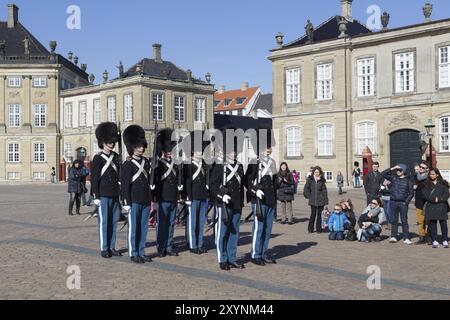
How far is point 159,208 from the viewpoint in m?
10.4

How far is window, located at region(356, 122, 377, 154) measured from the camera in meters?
35.8

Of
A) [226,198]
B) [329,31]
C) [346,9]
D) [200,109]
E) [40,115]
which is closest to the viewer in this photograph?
[226,198]

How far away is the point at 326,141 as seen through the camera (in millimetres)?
37562

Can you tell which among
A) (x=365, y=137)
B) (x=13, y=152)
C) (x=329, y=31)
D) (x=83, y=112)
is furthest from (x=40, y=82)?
(x=365, y=137)

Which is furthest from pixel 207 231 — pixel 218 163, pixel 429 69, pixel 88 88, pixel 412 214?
pixel 88 88

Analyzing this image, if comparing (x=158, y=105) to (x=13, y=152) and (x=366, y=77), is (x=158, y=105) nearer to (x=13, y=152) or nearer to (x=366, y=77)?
(x=13, y=152)

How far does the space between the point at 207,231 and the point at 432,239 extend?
4.88 m

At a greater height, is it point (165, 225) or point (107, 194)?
point (107, 194)

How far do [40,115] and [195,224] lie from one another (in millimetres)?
48192

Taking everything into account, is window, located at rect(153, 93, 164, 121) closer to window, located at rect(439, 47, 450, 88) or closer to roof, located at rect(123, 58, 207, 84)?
roof, located at rect(123, 58, 207, 84)

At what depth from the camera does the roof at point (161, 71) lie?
54.7m

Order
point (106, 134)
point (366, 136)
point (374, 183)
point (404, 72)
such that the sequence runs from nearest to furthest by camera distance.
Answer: point (106, 134) → point (374, 183) → point (404, 72) → point (366, 136)

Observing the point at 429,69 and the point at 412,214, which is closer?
the point at 412,214

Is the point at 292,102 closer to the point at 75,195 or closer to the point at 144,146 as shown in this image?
the point at 75,195
